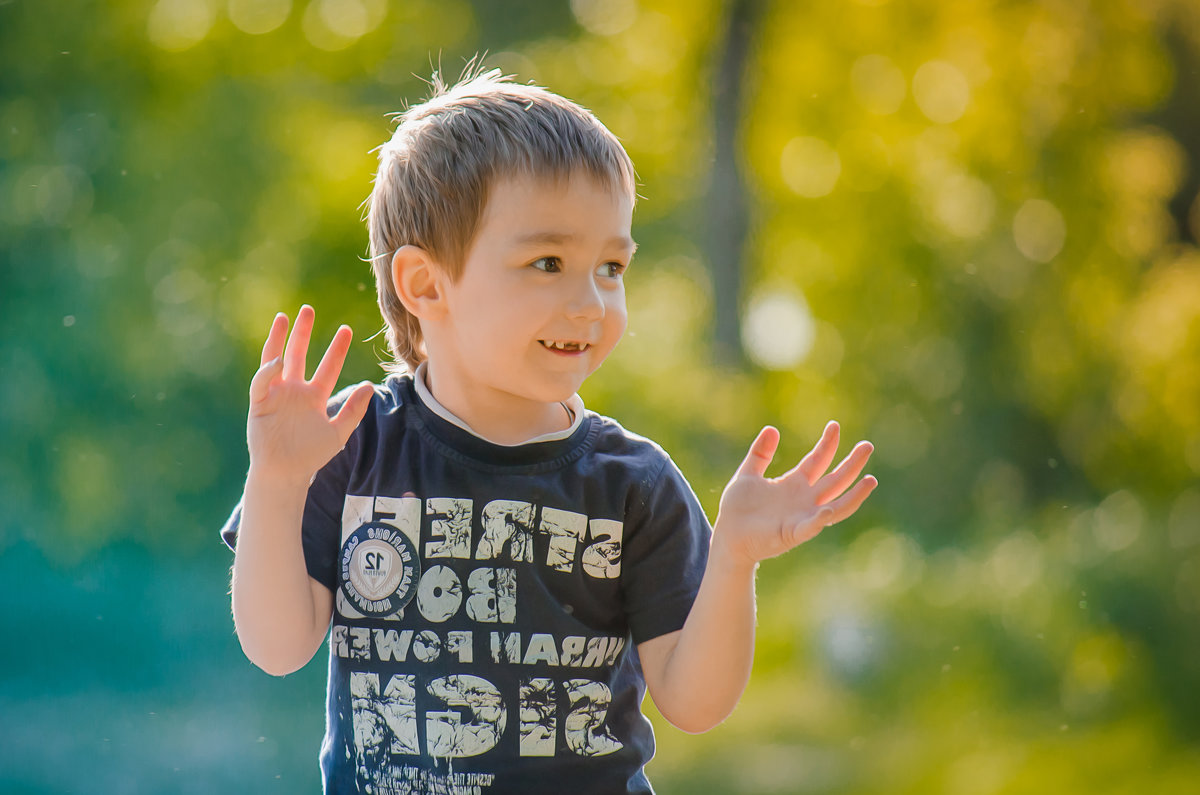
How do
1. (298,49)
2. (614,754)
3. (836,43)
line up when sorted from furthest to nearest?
1. (836,43)
2. (298,49)
3. (614,754)

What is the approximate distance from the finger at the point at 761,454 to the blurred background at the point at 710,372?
2599 millimetres

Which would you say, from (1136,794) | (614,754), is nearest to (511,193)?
(614,754)

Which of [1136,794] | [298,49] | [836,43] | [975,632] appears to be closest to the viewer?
[1136,794]

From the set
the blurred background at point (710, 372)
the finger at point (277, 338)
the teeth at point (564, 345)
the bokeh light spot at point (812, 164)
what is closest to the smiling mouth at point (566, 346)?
the teeth at point (564, 345)

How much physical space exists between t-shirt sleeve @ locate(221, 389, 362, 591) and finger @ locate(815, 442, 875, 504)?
38cm

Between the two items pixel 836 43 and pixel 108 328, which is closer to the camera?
pixel 108 328

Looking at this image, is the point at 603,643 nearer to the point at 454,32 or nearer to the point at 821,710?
the point at 821,710

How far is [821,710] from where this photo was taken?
357 centimetres

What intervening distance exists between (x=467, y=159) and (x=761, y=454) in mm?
338

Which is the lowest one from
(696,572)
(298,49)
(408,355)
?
(696,572)

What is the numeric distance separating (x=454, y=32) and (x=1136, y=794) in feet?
9.88

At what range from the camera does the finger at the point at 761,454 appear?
90 centimetres

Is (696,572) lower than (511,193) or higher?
lower

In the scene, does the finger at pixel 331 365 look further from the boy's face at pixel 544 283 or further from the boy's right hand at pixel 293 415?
the boy's face at pixel 544 283
